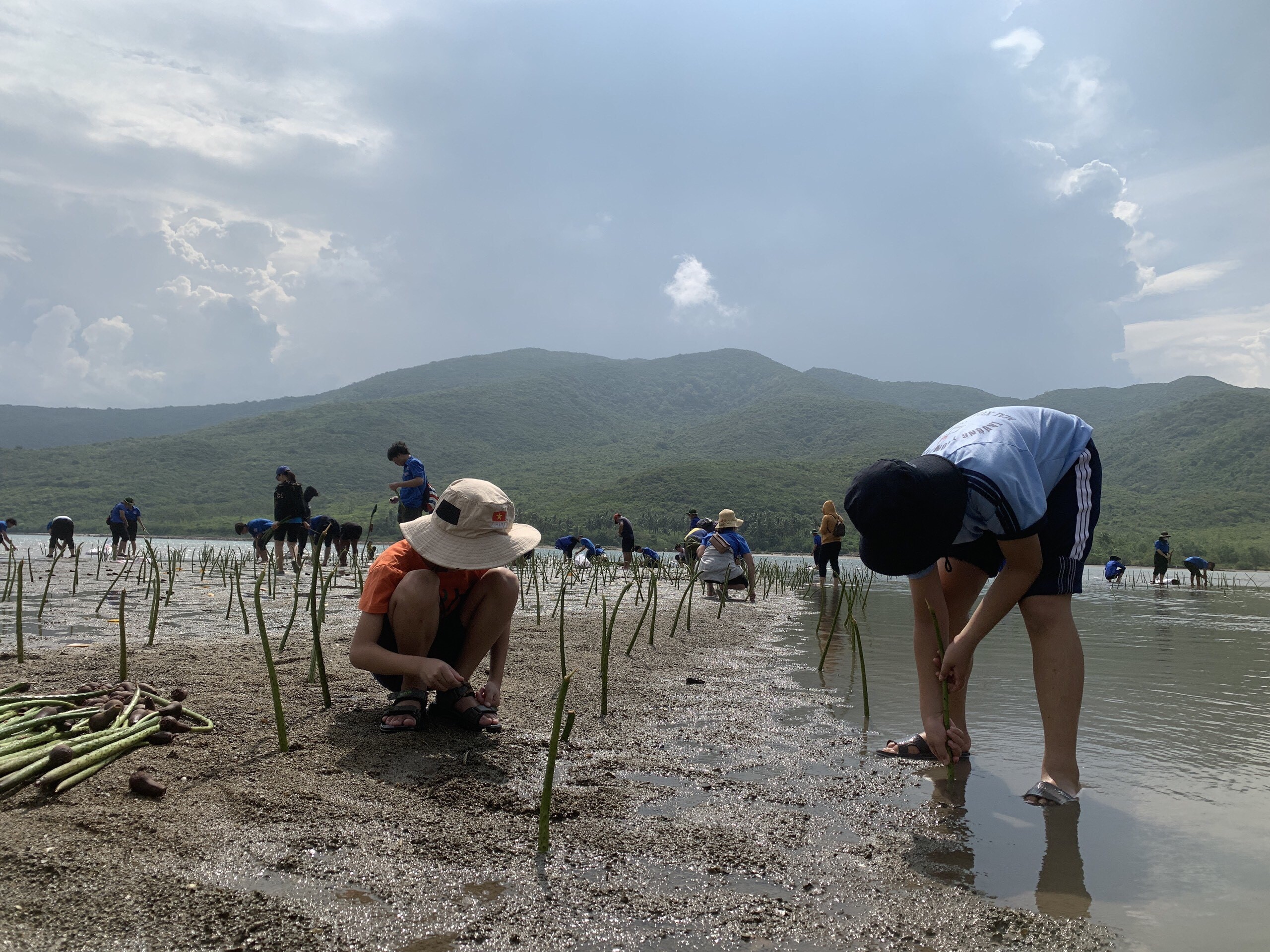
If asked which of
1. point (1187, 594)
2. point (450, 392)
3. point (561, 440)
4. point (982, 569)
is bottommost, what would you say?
point (1187, 594)

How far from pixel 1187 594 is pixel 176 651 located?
51.2ft

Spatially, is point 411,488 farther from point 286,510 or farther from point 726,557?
point 726,557

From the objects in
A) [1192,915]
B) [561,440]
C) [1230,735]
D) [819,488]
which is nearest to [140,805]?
[1192,915]

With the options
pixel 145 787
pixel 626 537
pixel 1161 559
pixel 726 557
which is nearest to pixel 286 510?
pixel 726 557

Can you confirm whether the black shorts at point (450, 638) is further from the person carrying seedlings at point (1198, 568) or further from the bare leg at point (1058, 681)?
the person carrying seedlings at point (1198, 568)

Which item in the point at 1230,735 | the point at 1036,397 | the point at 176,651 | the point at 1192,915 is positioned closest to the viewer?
the point at 1192,915

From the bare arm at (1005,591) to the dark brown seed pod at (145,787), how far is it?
241 cm

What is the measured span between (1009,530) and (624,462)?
104625 millimetres

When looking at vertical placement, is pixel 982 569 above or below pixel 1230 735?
above

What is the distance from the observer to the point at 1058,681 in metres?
2.55

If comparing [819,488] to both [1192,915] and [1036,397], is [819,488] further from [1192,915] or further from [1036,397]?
[1036,397]

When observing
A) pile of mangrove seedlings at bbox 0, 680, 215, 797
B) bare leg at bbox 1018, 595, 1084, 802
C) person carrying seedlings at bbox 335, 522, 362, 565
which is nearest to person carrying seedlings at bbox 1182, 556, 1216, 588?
person carrying seedlings at bbox 335, 522, 362, 565

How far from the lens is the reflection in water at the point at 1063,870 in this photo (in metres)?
1.79

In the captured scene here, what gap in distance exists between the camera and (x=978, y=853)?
→ 207 cm
